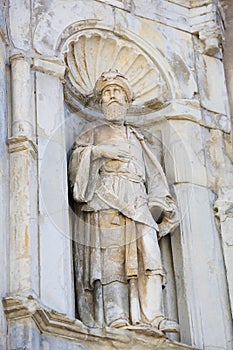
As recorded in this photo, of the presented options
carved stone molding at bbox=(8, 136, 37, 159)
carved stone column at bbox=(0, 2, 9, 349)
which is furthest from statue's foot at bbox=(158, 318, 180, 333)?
carved stone molding at bbox=(8, 136, 37, 159)

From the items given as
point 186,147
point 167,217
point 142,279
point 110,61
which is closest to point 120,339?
point 142,279

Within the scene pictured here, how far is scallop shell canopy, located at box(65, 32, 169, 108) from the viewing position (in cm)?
966

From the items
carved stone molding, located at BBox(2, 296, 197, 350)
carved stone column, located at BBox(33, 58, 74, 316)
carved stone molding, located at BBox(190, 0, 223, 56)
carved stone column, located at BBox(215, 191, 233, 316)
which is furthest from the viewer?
carved stone molding, located at BBox(190, 0, 223, 56)

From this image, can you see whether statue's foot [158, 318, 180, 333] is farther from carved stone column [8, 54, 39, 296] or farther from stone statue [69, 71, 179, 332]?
carved stone column [8, 54, 39, 296]

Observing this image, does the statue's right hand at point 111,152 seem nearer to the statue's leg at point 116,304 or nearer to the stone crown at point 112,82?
the stone crown at point 112,82

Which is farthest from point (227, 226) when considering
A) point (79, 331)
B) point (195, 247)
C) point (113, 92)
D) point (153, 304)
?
point (79, 331)

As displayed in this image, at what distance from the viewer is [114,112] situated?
9.23 m

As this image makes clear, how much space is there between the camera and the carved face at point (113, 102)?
9.22 m

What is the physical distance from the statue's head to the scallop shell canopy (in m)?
0.32

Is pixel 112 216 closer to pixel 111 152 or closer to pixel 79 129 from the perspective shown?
pixel 111 152

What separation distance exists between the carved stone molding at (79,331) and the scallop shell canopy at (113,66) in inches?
81.9

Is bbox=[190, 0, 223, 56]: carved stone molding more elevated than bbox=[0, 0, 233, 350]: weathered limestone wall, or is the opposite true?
bbox=[190, 0, 223, 56]: carved stone molding

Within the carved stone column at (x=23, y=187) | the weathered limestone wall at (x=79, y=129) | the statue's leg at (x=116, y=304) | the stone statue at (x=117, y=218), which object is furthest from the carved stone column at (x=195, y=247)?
the carved stone column at (x=23, y=187)

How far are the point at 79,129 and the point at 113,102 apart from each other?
1.35 feet
